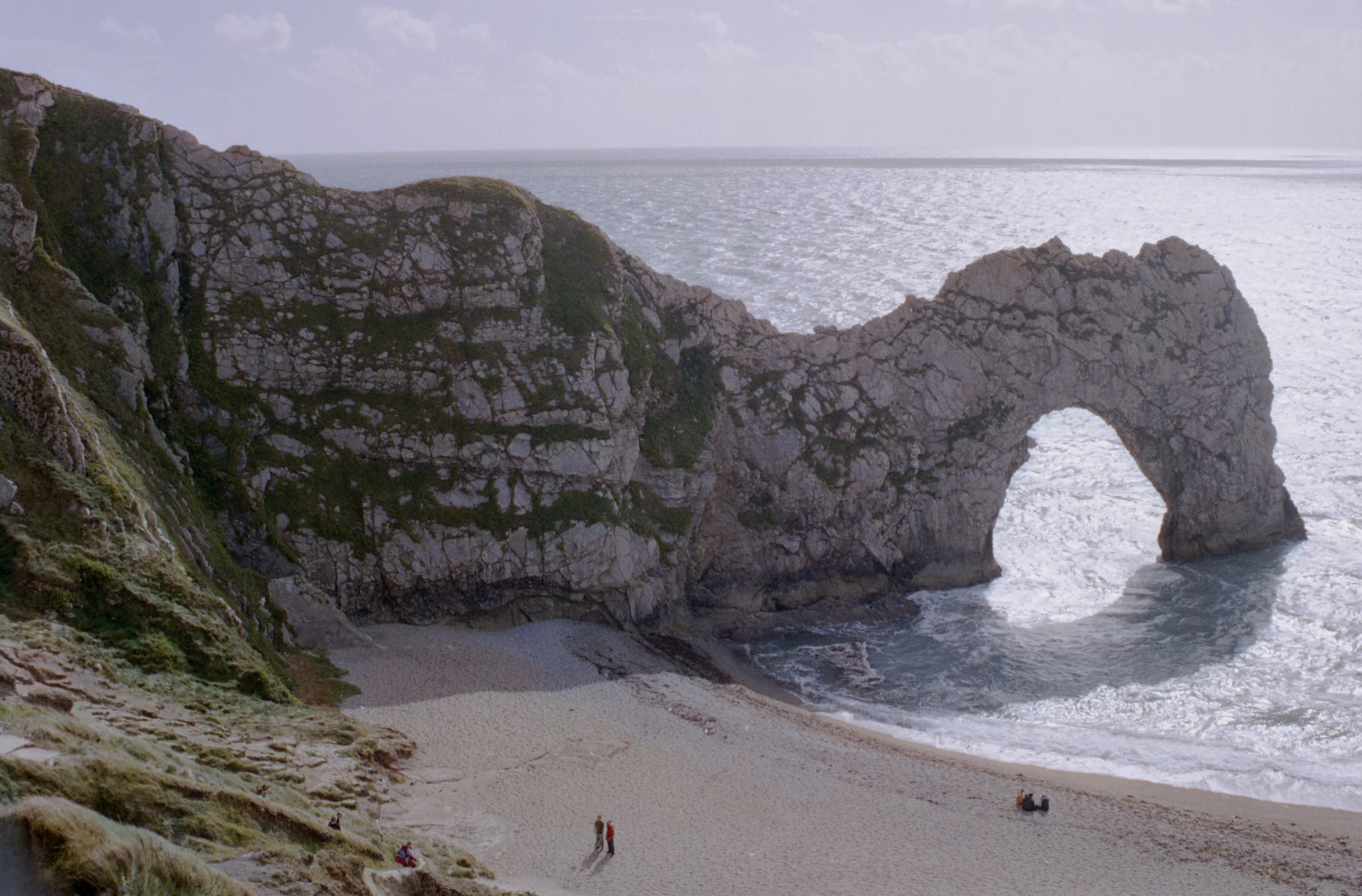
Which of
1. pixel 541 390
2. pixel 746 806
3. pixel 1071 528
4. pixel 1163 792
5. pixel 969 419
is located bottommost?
pixel 1163 792

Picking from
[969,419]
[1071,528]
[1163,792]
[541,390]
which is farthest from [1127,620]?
[541,390]

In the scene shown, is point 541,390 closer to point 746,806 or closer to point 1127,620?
point 746,806

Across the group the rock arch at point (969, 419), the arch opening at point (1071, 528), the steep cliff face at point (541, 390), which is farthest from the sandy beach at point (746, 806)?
the arch opening at point (1071, 528)

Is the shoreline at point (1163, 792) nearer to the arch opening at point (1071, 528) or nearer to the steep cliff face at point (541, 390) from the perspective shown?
the steep cliff face at point (541, 390)

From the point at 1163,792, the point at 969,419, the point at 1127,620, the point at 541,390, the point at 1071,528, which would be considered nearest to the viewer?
the point at 1163,792

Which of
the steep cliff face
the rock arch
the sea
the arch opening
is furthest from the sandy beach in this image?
the arch opening
